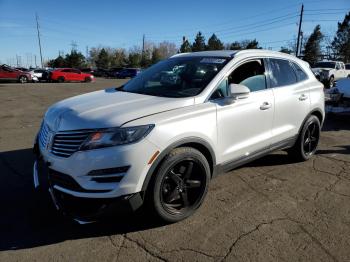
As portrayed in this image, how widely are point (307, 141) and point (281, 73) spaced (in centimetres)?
138

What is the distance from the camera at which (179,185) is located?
11.8ft

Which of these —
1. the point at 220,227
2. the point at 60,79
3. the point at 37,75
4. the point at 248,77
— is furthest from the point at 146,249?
the point at 37,75

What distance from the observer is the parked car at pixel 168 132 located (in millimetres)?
3096

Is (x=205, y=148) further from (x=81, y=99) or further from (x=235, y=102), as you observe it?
(x=81, y=99)

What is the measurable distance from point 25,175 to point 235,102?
3.15 meters

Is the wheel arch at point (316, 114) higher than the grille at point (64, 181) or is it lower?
higher

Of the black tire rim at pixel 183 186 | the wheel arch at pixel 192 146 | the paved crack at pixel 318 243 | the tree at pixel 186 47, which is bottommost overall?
the paved crack at pixel 318 243

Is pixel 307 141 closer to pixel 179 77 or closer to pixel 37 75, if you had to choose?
pixel 179 77

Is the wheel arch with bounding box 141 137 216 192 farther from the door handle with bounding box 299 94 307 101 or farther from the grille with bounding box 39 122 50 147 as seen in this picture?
the door handle with bounding box 299 94 307 101

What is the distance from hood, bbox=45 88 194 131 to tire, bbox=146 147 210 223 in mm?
507

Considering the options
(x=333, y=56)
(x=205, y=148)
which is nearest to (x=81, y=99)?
(x=205, y=148)

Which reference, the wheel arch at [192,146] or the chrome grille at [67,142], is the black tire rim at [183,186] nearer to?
the wheel arch at [192,146]

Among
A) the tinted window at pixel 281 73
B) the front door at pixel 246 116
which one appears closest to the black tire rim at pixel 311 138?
the tinted window at pixel 281 73

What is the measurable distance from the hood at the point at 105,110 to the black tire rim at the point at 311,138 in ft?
9.19
